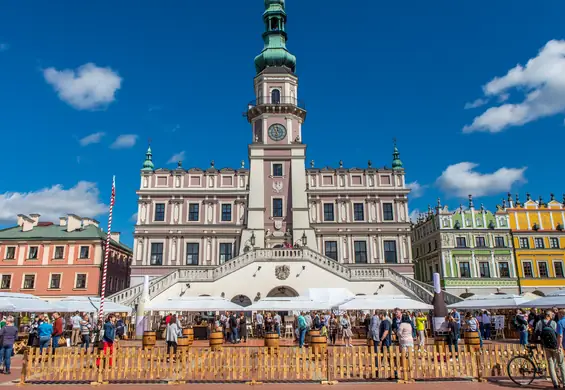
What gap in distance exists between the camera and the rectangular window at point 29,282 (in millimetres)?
46281

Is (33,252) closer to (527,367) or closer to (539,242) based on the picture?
(527,367)

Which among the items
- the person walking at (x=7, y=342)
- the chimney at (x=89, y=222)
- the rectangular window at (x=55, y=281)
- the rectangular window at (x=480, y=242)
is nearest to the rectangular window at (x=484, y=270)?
the rectangular window at (x=480, y=242)

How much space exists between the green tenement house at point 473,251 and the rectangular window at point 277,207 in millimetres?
18978

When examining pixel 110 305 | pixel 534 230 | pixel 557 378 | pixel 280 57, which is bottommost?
pixel 557 378

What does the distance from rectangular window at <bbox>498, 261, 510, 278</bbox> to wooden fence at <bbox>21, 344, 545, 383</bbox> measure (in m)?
→ 39.8

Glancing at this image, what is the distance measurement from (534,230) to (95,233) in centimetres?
4790

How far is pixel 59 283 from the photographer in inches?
1831

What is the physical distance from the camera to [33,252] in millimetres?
47656

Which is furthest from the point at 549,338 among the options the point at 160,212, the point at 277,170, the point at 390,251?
the point at 160,212

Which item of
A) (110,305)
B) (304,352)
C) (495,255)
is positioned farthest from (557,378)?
(495,255)

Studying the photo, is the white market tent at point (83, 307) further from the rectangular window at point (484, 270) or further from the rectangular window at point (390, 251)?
the rectangular window at point (484, 270)

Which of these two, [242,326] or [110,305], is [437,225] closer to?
[242,326]

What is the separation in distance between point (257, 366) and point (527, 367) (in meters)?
7.69

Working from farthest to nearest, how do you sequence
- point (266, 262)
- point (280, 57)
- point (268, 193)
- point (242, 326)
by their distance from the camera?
point (280, 57) → point (268, 193) → point (266, 262) → point (242, 326)
